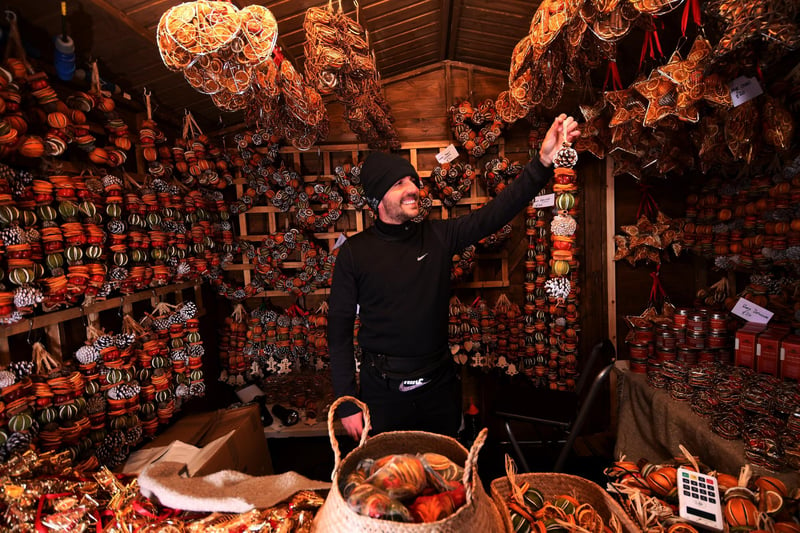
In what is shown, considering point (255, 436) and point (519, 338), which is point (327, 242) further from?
point (519, 338)

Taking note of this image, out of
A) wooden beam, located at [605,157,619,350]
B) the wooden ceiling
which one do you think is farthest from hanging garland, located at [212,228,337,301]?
wooden beam, located at [605,157,619,350]

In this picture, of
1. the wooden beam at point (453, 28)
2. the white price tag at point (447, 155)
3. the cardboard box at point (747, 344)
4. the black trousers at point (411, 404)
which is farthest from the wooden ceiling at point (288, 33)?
the cardboard box at point (747, 344)

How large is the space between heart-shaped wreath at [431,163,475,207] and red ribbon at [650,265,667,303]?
1.60m

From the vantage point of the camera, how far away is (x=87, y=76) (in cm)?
183

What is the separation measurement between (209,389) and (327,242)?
1.52 m

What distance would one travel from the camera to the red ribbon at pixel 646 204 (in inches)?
112

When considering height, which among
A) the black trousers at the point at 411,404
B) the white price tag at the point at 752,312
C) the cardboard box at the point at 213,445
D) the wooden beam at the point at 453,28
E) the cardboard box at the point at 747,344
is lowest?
the cardboard box at the point at 213,445

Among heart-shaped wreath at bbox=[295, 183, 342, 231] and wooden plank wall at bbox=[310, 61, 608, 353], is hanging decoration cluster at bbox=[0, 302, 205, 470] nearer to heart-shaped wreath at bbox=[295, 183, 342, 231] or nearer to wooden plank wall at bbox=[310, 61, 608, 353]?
heart-shaped wreath at bbox=[295, 183, 342, 231]

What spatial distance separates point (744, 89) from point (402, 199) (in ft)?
4.31

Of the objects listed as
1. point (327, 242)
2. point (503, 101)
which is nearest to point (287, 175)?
point (327, 242)

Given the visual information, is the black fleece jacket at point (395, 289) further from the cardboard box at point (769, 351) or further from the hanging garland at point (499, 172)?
the cardboard box at point (769, 351)

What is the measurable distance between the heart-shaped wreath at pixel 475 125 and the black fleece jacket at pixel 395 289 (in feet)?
4.04

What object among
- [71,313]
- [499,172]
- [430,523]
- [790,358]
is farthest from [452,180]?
[430,523]

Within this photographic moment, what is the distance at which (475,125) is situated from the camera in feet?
9.62
